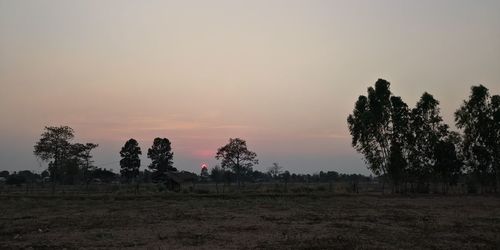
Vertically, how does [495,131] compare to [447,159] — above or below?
above

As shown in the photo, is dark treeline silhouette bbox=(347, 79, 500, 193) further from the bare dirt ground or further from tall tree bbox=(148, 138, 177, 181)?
tall tree bbox=(148, 138, 177, 181)

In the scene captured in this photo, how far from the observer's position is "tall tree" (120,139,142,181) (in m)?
93.1

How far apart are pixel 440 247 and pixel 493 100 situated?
37.1 metres

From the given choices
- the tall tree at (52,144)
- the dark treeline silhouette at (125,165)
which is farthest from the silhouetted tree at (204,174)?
the tall tree at (52,144)

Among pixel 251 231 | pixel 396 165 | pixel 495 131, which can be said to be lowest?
pixel 251 231

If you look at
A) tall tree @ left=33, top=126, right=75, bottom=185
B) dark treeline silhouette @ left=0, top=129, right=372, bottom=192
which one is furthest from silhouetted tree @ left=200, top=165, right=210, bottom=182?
tall tree @ left=33, top=126, right=75, bottom=185

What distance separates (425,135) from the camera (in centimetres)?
4656

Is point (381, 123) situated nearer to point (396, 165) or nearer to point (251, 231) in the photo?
point (396, 165)

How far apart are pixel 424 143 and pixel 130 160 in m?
63.0

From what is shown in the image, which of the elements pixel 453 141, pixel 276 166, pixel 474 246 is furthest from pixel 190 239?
pixel 276 166

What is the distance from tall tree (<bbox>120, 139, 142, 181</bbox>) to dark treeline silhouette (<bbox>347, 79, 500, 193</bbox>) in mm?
57790

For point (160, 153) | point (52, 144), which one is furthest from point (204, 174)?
point (52, 144)

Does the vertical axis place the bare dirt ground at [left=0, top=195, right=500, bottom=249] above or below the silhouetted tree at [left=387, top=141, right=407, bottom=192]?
below

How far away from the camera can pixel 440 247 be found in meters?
13.0
